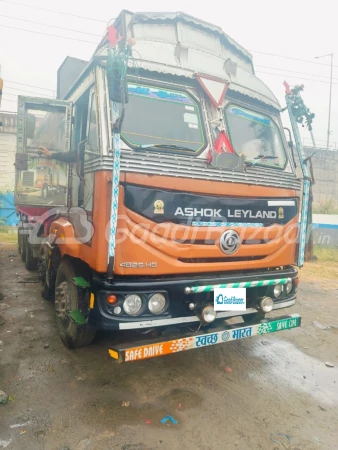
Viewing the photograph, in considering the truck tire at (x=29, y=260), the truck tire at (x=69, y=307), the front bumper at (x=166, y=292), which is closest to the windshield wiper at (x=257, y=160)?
the front bumper at (x=166, y=292)

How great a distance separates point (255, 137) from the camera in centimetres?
383

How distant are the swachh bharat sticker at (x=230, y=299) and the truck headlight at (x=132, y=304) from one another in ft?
2.26

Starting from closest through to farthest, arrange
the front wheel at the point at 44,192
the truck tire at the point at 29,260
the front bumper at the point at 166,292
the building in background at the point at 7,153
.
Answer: the front bumper at the point at 166,292, the front wheel at the point at 44,192, the truck tire at the point at 29,260, the building in background at the point at 7,153

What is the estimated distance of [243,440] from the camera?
253cm

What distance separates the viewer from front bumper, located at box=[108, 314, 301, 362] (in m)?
2.61

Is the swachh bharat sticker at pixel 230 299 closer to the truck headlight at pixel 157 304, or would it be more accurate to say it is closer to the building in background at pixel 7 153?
the truck headlight at pixel 157 304

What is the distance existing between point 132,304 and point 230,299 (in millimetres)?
910

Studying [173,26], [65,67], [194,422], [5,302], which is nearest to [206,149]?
[173,26]

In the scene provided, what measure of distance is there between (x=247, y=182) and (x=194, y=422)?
2.14 meters

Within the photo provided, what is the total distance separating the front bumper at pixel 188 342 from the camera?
261cm

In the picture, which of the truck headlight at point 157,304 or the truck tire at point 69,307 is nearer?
the truck headlight at point 157,304

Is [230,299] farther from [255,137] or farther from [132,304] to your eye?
[255,137]

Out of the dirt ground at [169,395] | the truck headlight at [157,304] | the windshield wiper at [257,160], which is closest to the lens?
the dirt ground at [169,395]

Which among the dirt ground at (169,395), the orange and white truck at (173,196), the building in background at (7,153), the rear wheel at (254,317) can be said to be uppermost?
the building in background at (7,153)
